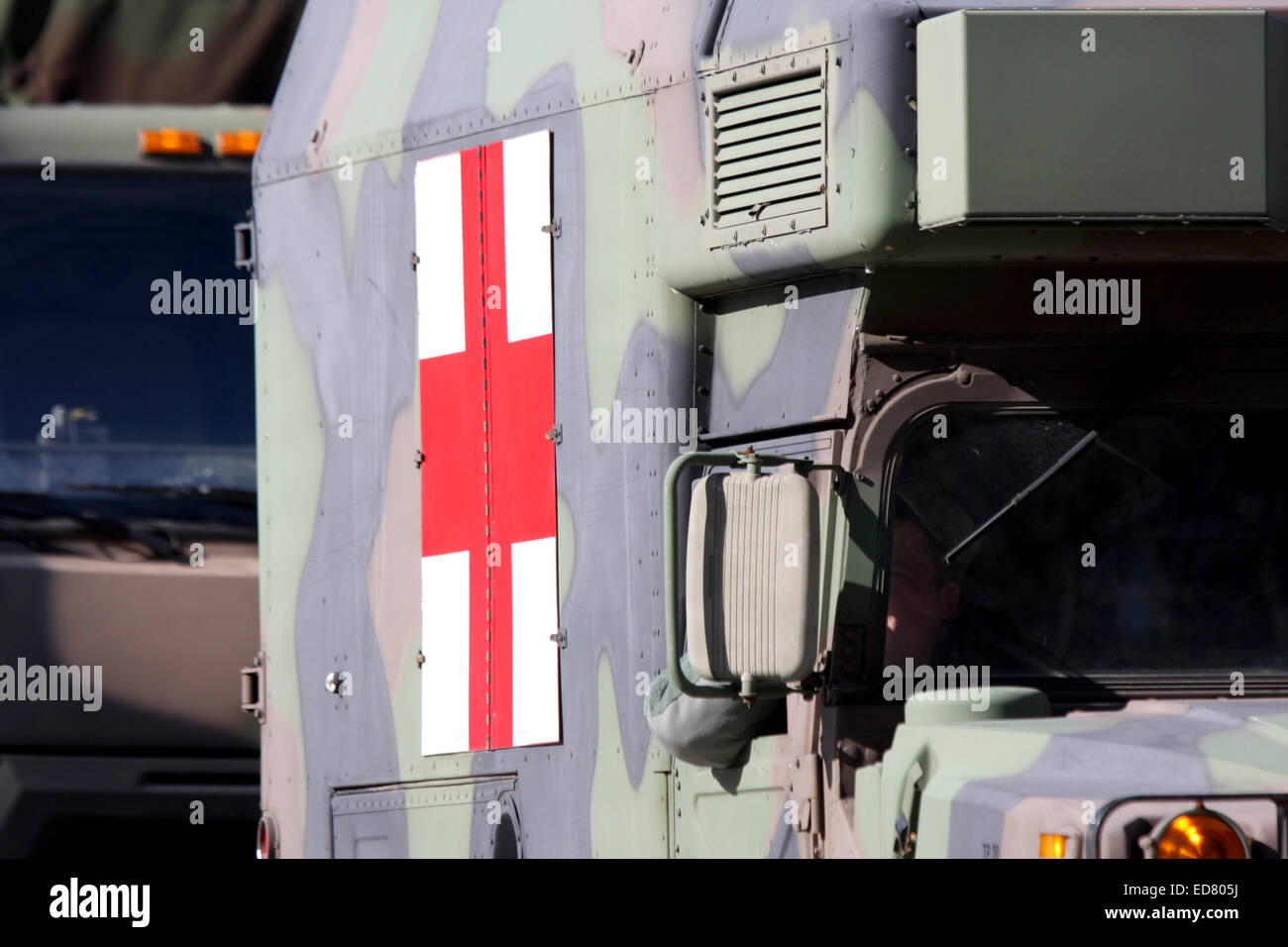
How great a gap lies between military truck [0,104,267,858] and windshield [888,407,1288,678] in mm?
4229

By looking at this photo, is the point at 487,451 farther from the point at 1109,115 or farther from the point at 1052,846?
the point at 1052,846

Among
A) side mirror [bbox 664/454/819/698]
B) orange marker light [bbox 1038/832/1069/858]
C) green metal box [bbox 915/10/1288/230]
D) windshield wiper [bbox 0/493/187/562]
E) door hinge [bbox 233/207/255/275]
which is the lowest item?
orange marker light [bbox 1038/832/1069/858]

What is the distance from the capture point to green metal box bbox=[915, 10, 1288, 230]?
380 cm

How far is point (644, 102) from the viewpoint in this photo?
4527mm

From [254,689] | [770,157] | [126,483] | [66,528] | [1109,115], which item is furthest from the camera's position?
[126,483]

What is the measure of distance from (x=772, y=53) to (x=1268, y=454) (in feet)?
4.21

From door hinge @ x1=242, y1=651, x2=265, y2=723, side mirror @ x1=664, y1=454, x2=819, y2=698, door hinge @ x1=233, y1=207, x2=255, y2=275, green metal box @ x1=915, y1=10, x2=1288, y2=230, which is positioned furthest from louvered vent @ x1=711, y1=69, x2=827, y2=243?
door hinge @ x1=242, y1=651, x2=265, y2=723

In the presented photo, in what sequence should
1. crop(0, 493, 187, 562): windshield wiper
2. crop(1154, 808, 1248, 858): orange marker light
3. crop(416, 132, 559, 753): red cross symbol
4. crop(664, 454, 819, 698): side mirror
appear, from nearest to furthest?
crop(1154, 808, 1248, 858): orange marker light
crop(664, 454, 819, 698): side mirror
crop(416, 132, 559, 753): red cross symbol
crop(0, 493, 187, 562): windshield wiper

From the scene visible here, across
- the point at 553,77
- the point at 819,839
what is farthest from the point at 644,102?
the point at 819,839

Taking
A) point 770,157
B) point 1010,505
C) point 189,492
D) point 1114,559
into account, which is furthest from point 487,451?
point 189,492

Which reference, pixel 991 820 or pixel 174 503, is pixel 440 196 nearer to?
pixel 991 820

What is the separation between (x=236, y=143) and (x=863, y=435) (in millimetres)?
4463

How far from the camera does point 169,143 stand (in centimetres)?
787

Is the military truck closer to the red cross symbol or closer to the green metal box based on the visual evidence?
the red cross symbol
